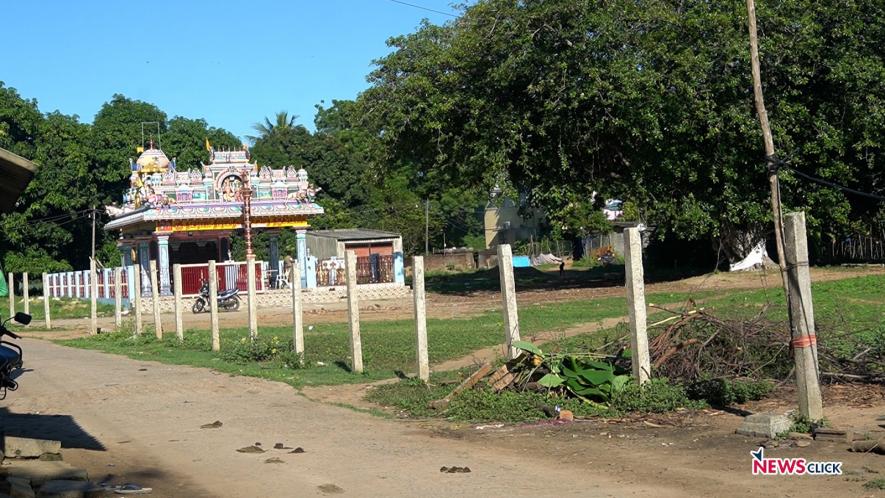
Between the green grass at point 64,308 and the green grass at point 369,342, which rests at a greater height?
the green grass at point 64,308

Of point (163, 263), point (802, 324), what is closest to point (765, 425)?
point (802, 324)

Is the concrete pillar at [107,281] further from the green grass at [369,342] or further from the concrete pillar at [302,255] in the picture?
the green grass at [369,342]

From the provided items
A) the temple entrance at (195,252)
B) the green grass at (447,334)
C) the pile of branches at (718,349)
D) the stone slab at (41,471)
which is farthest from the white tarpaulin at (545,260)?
the stone slab at (41,471)

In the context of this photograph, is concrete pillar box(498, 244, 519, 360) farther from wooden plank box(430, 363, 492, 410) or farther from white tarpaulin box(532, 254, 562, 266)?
white tarpaulin box(532, 254, 562, 266)

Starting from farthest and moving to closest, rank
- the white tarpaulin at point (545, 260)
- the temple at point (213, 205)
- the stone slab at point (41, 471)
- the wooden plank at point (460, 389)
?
the white tarpaulin at point (545, 260)
the temple at point (213, 205)
the wooden plank at point (460, 389)
the stone slab at point (41, 471)

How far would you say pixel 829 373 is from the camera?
1162 cm

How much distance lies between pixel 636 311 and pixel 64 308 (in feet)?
125

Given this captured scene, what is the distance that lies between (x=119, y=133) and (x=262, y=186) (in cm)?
2458

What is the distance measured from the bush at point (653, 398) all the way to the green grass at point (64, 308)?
3293 cm

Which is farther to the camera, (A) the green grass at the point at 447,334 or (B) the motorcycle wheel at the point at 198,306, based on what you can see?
(B) the motorcycle wheel at the point at 198,306

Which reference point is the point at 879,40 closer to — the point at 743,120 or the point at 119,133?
the point at 743,120

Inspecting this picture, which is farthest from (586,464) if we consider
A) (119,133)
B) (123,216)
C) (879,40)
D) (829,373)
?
(119,133)

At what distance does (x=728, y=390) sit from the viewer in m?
11.1

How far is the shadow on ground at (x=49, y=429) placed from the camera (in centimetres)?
1088
